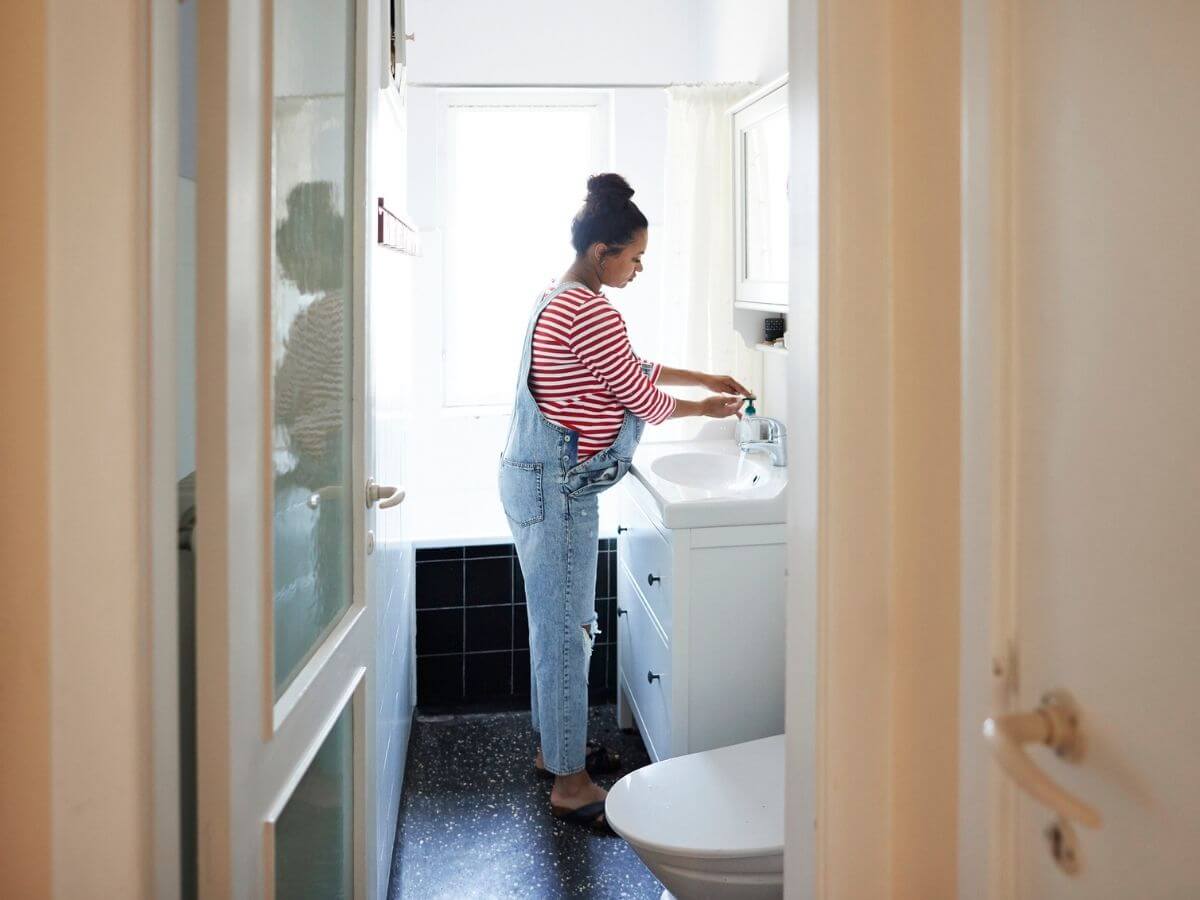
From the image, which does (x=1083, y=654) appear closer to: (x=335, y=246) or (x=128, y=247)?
(x=128, y=247)

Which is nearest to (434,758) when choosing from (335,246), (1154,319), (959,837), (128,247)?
(335,246)

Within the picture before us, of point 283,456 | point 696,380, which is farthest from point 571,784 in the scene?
point 283,456

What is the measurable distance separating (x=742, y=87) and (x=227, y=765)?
Answer: 8.94 ft

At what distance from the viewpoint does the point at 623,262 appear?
98.8 inches

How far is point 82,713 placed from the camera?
0.79 meters

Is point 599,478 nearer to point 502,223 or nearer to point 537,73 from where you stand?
point 502,223

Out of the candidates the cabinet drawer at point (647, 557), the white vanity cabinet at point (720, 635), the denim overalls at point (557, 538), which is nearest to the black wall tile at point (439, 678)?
the cabinet drawer at point (647, 557)

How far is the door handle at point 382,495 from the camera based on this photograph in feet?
4.93

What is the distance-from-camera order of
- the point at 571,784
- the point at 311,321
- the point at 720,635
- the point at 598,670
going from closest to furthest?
1. the point at 311,321
2. the point at 720,635
3. the point at 571,784
4. the point at 598,670

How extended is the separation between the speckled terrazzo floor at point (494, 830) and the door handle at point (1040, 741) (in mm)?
1626

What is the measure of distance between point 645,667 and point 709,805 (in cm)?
85

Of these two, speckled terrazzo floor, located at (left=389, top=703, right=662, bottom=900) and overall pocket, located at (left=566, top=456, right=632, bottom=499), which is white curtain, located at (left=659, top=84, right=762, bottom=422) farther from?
speckled terrazzo floor, located at (left=389, top=703, right=662, bottom=900)

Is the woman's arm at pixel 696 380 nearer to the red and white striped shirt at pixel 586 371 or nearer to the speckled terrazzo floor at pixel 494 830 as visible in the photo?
the red and white striped shirt at pixel 586 371

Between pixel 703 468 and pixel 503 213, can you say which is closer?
→ pixel 703 468
